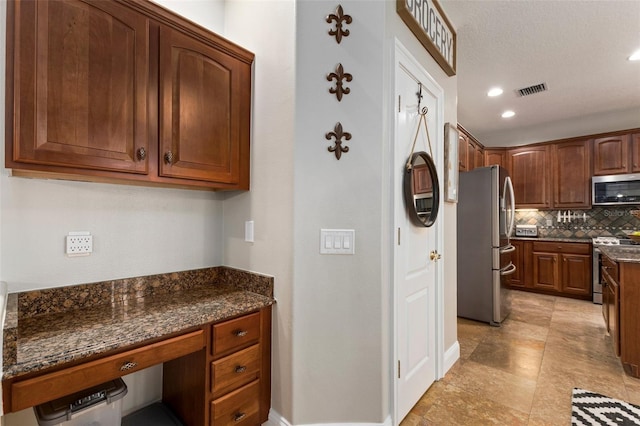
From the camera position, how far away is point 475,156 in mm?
4578

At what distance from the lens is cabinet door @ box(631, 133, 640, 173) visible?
4133 millimetres

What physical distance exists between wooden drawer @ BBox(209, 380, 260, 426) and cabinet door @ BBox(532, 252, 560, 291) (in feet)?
15.9

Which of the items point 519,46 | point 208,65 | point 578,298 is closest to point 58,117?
point 208,65

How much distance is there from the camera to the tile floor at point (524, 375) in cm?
184

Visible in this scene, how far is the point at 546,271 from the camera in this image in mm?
4602

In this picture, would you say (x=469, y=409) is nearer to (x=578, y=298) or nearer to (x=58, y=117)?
(x=58, y=117)

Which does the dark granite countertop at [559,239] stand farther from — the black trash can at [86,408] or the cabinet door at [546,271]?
the black trash can at [86,408]

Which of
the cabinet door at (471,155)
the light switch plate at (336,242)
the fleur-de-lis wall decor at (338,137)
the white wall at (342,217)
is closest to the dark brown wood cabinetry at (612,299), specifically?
the cabinet door at (471,155)

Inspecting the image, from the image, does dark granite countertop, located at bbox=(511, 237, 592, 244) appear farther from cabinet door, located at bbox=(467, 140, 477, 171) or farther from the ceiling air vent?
the ceiling air vent

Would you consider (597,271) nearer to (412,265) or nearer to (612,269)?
(612,269)

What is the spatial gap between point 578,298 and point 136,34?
235 inches

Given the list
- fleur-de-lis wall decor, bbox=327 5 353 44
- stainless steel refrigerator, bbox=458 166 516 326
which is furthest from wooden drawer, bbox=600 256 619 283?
fleur-de-lis wall decor, bbox=327 5 353 44

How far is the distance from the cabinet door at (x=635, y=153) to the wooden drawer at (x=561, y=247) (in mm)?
1225

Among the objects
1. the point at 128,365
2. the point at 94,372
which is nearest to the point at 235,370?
the point at 128,365
